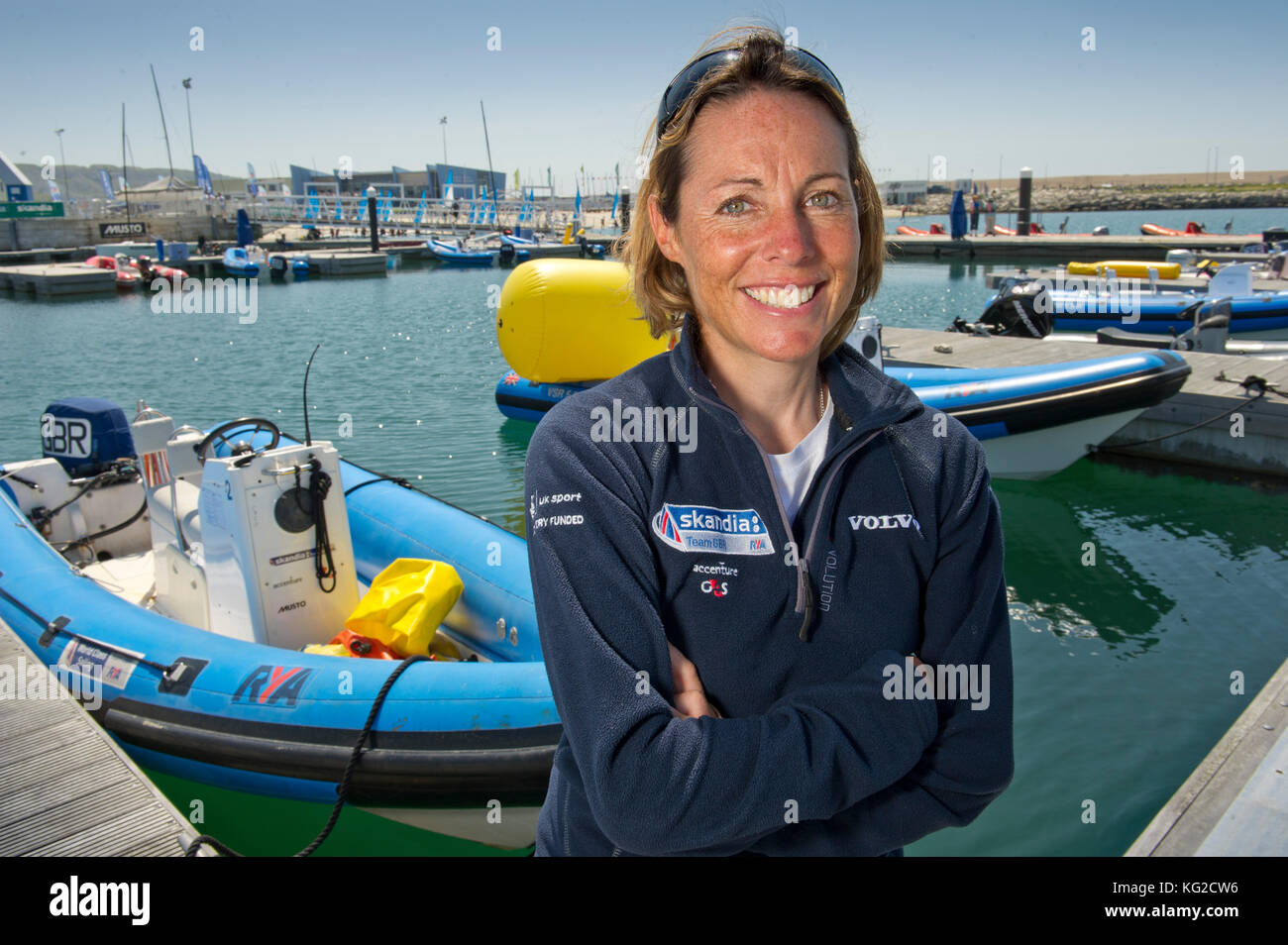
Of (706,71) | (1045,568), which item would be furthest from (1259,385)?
(706,71)

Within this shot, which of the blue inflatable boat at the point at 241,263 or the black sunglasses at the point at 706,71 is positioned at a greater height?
the blue inflatable boat at the point at 241,263

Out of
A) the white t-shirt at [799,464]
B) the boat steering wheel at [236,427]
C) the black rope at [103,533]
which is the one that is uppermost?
the white t-shirt at [799,464]

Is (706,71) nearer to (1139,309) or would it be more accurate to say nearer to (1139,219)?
(1139,309)

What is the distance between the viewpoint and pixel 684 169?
1.29m

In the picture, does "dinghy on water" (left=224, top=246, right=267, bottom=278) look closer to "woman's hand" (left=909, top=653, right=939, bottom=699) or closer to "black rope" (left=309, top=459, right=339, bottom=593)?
"black rope" (left=309, top=459, right=339, bottom=593)

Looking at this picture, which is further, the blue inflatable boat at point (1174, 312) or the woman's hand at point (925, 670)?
the blue inflatable boat at point (1174, 312)

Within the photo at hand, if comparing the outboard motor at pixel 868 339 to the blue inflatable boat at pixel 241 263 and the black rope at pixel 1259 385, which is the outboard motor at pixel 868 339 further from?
the blue inflatable boat at pixel 241 263

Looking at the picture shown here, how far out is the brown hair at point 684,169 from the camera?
1.24 meters

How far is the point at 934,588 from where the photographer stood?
125 cm

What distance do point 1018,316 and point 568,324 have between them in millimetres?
7242

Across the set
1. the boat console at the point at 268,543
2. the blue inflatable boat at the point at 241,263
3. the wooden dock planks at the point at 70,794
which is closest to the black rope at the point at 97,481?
the boat console at the point at 268,543

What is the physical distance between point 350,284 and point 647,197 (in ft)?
112

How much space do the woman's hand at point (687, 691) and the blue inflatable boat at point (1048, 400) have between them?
6429 millimetres
